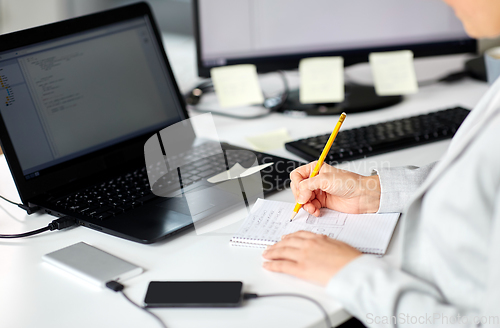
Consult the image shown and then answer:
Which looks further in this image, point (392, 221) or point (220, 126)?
point (220, 126)

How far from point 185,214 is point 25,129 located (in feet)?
1.01

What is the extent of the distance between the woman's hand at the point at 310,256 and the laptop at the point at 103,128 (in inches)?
6.1

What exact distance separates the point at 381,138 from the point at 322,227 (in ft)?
1.20

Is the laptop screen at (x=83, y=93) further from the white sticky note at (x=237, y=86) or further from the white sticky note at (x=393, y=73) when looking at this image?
the white sticky note at (x=393, y=73)

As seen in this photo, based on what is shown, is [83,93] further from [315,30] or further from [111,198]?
[315,30]

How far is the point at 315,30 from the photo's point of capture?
3.87 feet

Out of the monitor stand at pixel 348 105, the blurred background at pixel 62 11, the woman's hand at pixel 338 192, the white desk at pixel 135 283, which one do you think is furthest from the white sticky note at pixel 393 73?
the blurred background at pixel 62 11

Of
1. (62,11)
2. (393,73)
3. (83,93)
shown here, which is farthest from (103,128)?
(62,11)

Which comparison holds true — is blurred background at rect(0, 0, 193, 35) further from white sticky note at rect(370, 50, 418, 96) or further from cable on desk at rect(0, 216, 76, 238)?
cable on desk at rect(0, 216, 76, 238)

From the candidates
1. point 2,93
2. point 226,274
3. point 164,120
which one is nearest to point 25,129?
point 2,93

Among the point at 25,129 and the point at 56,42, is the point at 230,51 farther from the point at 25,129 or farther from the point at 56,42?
the point at 25,129

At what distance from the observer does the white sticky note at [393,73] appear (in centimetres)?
123

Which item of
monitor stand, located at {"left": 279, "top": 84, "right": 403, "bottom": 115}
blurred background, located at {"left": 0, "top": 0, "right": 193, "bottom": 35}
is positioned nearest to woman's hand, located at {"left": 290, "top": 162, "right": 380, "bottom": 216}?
monitor stand, located at {"left": 279, "top": 84, "right": 403, "bottom": 115}

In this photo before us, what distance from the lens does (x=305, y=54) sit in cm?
119
